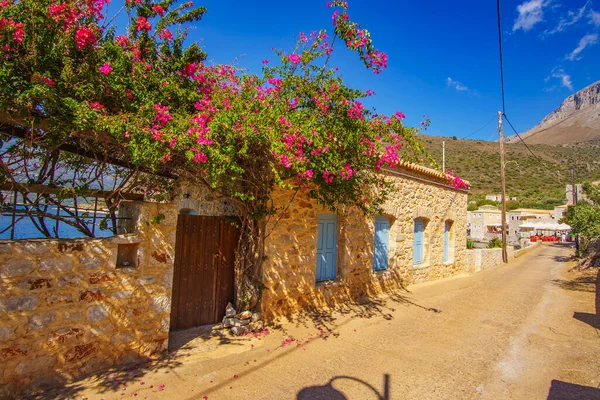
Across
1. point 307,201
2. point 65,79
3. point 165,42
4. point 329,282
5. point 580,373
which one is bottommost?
point 580,373

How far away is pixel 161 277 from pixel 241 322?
154cm

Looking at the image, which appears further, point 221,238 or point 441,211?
point 441,211

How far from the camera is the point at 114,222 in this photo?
14.0 feet

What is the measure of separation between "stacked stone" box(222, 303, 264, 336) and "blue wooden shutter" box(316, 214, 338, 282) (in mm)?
1930

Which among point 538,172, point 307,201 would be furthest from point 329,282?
point 538,172

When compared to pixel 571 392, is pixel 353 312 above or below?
above

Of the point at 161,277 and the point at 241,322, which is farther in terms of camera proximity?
the point at 241,322

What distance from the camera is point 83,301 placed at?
11.5 ft

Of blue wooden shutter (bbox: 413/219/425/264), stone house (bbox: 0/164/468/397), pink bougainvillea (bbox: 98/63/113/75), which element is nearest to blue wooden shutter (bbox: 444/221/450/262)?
blue wooden shutter (bbox: 413/219/425/264)

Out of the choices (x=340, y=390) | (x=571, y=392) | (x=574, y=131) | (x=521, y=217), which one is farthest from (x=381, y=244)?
(x=574, y=131)

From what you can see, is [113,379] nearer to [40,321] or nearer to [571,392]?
[40,321]

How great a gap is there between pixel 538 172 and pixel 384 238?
51.5m

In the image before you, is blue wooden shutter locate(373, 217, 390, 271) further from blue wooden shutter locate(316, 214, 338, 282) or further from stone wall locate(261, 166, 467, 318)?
blue wooden shutter locate(316, 214, 338, 282)

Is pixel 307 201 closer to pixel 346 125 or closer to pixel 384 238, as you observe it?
pixel 346 125
